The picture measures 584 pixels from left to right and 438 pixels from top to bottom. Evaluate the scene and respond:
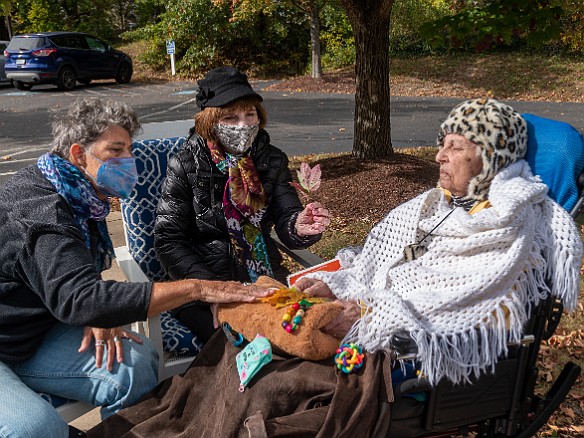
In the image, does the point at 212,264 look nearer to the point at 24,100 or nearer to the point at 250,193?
the point at 250,193

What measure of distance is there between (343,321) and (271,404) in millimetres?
470

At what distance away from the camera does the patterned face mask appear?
3404 millimetres

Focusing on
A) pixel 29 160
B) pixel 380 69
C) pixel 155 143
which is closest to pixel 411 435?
pixel 155 143

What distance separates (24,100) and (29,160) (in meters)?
8.94

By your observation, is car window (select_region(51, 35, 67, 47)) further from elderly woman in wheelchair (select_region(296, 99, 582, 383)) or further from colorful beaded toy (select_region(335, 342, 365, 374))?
colorful beaded toy (select_region(335, 342, 365, 374))

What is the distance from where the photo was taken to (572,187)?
273 cm

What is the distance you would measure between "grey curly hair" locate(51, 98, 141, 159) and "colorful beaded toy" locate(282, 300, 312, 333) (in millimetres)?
1092

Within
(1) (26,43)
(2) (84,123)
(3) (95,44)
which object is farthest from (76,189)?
(3) (95,44)

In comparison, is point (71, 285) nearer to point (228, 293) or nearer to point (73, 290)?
point (73, 290)

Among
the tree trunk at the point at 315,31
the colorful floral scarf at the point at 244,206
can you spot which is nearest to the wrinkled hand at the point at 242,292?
the colorful floral scarf at the point at 244,206

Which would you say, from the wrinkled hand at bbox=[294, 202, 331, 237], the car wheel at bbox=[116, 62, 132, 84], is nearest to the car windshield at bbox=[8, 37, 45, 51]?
the car wheel at bbox=[116, 62, 132, 84]

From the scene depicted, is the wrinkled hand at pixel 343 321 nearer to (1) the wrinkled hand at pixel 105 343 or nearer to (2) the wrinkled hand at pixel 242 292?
(2) the wrinkled hand at pixel 242 292

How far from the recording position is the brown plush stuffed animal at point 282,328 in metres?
2.39

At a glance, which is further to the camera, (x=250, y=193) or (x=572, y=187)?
(x=250, y=193)
